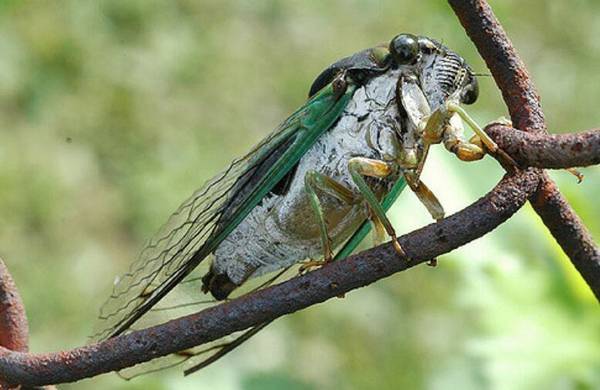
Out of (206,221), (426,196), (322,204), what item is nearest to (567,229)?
(426,196)

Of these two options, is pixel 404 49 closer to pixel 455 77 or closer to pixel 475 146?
pixel 455 77

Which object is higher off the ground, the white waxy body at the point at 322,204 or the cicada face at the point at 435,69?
the cicada face at the point at 435,69

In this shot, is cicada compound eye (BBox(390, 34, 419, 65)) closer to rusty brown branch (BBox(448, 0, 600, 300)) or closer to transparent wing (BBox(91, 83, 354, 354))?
transparent wing (BBox(91, 83, 354, 354))

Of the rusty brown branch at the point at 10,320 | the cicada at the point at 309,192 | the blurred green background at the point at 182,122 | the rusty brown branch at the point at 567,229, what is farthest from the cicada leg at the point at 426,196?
the blurred green background at the point at 182,122

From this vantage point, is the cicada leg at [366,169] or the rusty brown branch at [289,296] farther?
the cicada leg at [366,169]

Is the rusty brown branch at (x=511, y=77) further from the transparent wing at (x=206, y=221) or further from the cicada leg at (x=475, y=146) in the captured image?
the transparent wing at (x=206, y=221)

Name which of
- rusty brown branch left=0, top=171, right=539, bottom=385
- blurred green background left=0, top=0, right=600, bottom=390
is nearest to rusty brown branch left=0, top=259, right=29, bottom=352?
rusty brown branch left=0, top=171, right=539, bottom=385

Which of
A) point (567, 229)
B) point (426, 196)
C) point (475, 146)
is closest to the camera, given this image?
point (567, 229)
